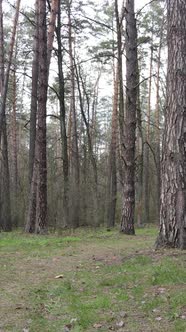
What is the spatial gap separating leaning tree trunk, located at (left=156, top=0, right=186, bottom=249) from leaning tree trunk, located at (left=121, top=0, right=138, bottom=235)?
Answer: 402cm

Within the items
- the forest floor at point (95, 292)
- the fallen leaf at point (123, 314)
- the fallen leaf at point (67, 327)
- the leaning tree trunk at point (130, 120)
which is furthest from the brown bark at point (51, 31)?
the fallen leaf at point (67, 327)

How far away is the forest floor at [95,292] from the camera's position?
4.47 meters

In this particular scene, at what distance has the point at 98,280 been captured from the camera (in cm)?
614

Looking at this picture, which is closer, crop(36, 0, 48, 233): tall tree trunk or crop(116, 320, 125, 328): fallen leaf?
crop(116, 320, 125, 328): fallen leaf

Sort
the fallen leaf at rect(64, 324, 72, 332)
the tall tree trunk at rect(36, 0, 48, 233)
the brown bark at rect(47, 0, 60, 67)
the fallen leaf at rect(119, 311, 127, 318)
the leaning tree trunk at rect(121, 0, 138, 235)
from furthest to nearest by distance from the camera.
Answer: the brown bark at rect(47, 0, 60, 67) → the tall tree trunk at rect(36, 0, 48, 233) → the leaning tree trunk at rect(121, 0, 138, 235) → the fallen leaf at rect(119, 311, 127, 318) → the fallen leaf at rect(64, 324, 72, 332)

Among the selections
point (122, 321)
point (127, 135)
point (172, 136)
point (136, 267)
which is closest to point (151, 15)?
point (127, 135)

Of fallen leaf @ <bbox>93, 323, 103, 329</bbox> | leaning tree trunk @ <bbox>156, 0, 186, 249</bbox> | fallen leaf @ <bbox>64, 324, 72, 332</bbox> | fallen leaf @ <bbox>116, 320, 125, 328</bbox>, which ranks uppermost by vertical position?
leaning tree trunk @ <bbox>156, 0, 186, 249</bbox>

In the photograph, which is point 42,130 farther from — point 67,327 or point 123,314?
point 67,327

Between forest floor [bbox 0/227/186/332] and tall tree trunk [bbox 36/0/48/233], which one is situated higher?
tall tree trunk [bbox 36/0/48/233]

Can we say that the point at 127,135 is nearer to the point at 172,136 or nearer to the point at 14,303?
the point at 172,136

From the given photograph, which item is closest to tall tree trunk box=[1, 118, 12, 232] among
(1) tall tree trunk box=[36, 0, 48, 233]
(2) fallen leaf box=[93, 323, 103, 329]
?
(1) tall tree trunk box=[36, 0, 48, 233]

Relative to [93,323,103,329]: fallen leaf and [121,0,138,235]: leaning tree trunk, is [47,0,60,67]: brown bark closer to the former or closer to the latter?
[121,0,138,235]: leaning tree trunk

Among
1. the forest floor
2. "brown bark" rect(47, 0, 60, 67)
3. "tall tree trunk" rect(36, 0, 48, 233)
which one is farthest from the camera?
"brown bark" rect(47, 0, 60, 67)

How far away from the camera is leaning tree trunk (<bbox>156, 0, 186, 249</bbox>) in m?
7.32
